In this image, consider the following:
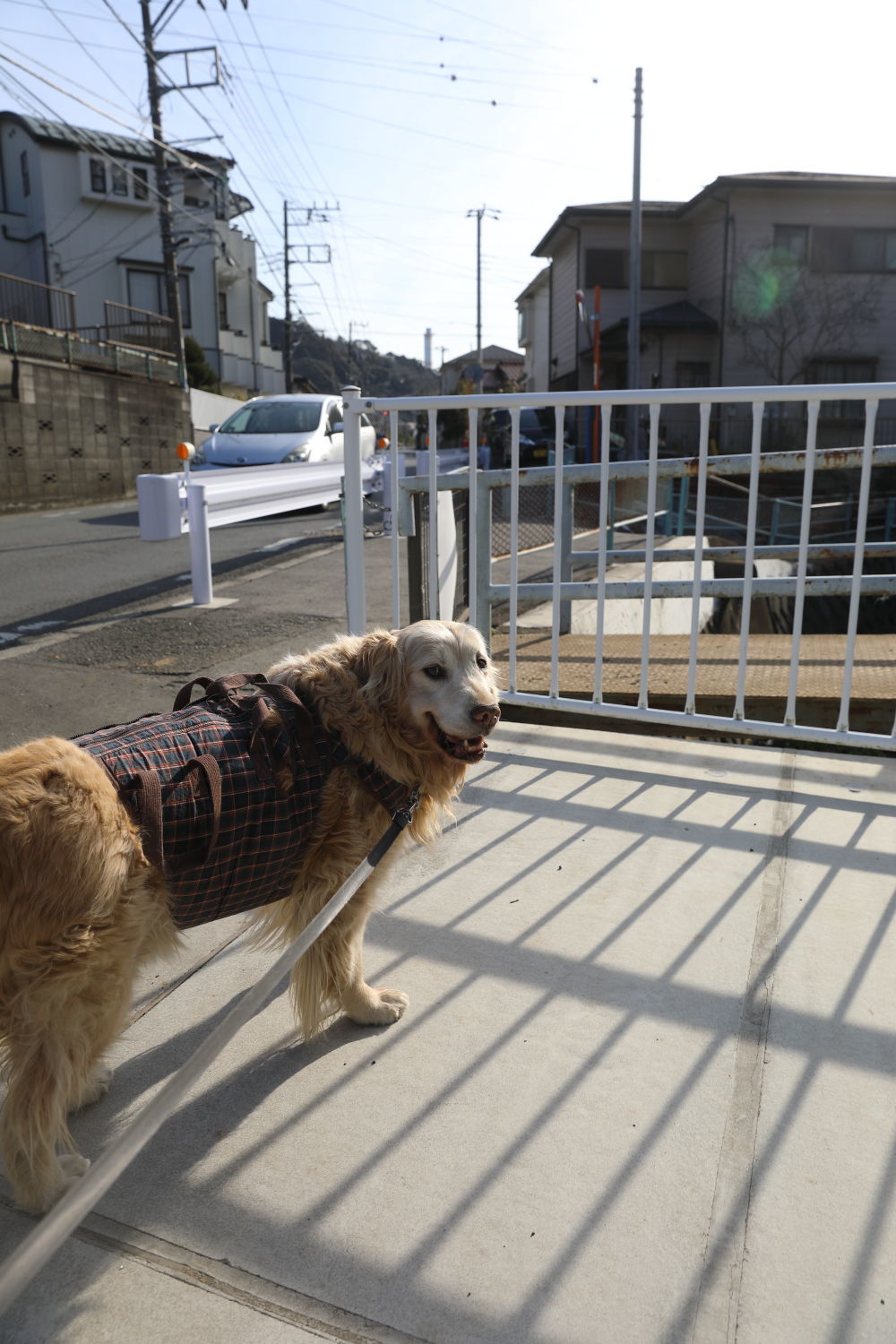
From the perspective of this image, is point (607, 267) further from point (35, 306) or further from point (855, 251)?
point (35, 306)

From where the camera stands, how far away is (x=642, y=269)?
3200 centimetres

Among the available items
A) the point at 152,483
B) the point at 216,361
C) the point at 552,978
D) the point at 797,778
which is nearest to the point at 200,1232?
the point at 552,978

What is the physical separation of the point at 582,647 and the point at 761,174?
3003 cm

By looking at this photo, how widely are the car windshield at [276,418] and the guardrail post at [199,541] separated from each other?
6999mm

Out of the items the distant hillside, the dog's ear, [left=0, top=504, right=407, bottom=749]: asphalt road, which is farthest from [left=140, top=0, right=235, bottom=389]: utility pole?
the distant hillside

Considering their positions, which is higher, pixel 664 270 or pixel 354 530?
pixel 664 270

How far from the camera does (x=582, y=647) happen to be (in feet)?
17.4

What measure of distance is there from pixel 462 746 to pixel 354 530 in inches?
91.0

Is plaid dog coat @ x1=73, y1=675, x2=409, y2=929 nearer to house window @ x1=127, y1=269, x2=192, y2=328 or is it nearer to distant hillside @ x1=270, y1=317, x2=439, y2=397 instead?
house window @ x1=127, y1=269, x2=192, y2=328

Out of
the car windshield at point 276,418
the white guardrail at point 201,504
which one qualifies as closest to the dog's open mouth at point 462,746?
the white guardrail at point 201,504

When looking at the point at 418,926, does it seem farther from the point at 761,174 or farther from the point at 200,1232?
the point at 761,174

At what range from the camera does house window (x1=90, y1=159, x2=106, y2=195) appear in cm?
3444

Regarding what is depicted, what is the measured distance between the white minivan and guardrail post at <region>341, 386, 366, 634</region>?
8.41m

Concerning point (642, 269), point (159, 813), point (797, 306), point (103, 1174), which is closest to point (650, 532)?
point (159, 813)
